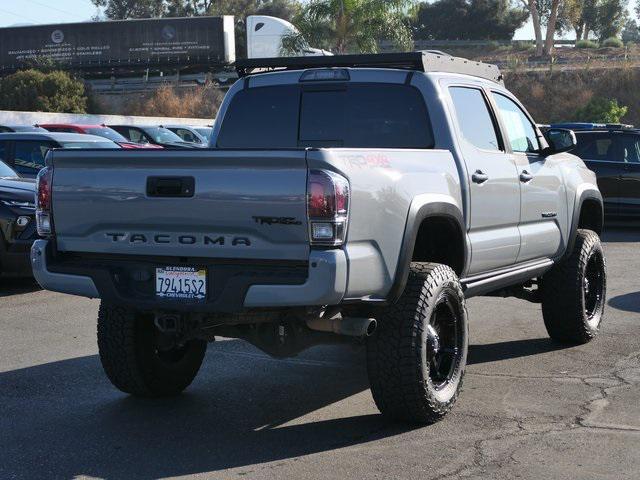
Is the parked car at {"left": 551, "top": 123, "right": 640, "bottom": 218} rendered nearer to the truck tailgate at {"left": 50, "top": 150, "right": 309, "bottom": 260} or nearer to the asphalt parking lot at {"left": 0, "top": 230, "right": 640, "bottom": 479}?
the asphalt parking lot at {"left": 0, "top": 230, "right": 640, "bottom": 479}

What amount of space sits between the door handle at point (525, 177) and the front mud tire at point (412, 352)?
1.55 m

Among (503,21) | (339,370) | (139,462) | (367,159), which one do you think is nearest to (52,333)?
(339,370)

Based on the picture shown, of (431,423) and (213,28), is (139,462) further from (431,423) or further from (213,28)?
(213,28)

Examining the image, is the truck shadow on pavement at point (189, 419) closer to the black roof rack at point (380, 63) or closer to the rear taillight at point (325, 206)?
the rear taillight at point (325, 206)

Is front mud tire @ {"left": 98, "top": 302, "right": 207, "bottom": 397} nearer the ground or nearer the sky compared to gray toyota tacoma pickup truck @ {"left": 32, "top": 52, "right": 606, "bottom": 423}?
nearer the ground

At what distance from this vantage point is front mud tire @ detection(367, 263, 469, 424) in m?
5.48

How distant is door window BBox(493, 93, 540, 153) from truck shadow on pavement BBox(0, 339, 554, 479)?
1588 mm

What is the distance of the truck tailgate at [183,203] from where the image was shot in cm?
503

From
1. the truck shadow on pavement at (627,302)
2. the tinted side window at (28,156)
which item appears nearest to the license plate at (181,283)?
the truck shadow on pavement at (627,302)

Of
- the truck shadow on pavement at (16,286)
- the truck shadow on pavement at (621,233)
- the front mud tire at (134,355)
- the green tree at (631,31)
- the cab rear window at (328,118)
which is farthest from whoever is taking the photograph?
the green tree at (631,31)

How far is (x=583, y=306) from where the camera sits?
25.6 feet

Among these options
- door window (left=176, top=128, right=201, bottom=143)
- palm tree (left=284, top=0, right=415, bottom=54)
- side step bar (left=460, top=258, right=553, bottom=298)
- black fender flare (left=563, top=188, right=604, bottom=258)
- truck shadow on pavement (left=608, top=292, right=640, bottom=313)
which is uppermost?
palm tree (left=284, top=0, right=415, bottom=54)

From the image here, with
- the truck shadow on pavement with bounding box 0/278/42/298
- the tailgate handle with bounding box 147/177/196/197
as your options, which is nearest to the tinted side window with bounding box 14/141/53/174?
the truck shadow on pavement with bounding box 0/278/42/298

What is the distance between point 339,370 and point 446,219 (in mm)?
1709
